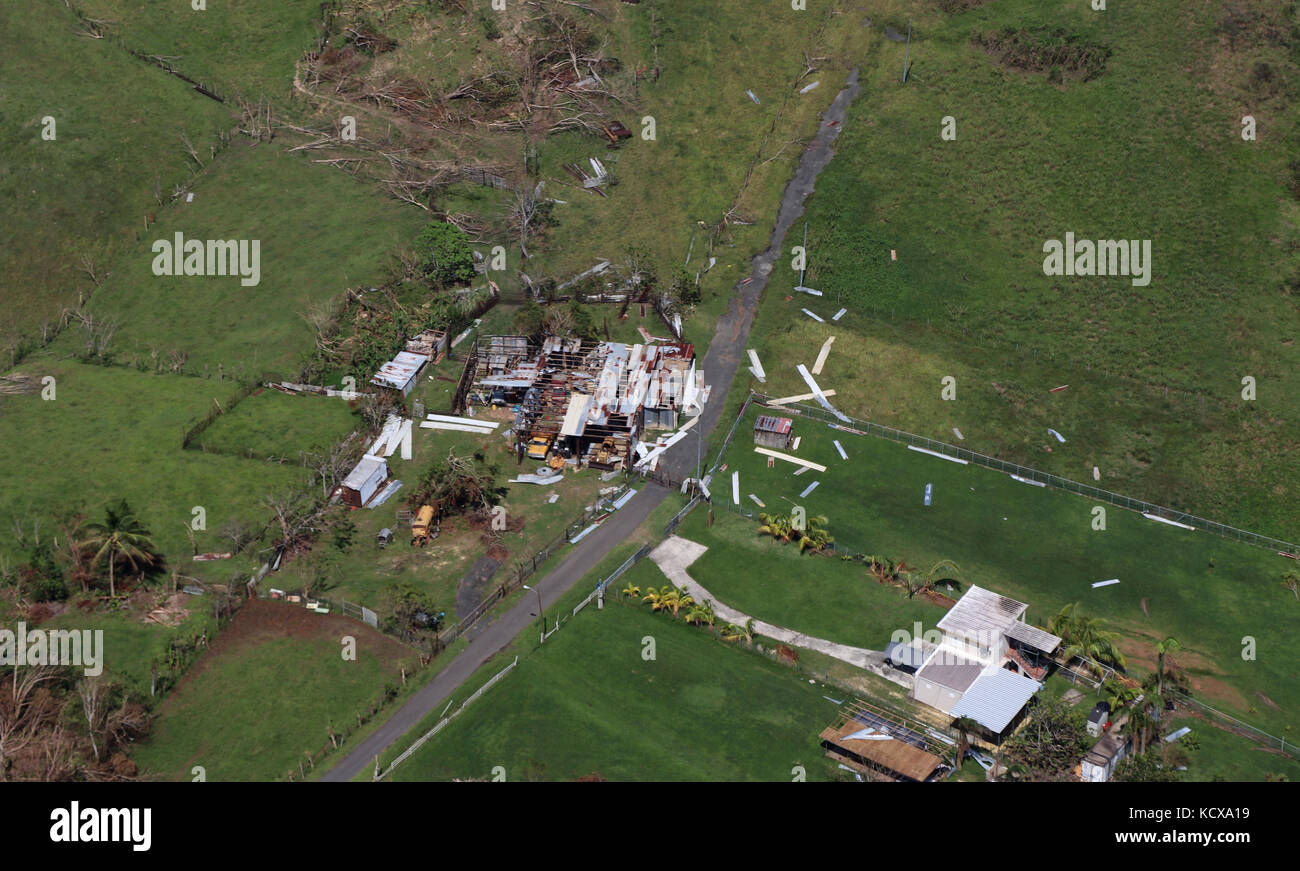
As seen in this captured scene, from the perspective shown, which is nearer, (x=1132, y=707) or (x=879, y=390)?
(x=1132, y=707)

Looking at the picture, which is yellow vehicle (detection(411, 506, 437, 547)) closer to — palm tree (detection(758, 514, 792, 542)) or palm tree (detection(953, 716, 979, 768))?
palm tree (detection(758, 514, 792, 542))

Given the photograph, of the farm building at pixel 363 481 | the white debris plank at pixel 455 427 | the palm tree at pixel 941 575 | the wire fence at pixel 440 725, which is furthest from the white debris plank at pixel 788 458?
the wire fence at pixel 440 725

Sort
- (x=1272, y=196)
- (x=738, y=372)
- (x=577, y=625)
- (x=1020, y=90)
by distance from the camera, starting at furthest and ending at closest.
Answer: (x=1020, y=90) < (x=1272, y=196) < (x=738, y=372) < (x=577, y=625)

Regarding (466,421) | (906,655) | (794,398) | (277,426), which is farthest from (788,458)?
(277,426)

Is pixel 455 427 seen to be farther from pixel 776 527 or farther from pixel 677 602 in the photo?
pixel 776 527

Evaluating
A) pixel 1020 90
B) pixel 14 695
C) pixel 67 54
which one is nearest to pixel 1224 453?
pixel 1020 90

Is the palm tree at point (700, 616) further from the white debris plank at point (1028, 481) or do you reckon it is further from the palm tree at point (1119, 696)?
the white debris plank at point (1028, 481)

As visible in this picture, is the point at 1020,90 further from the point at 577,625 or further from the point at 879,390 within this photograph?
the point at 577,625
